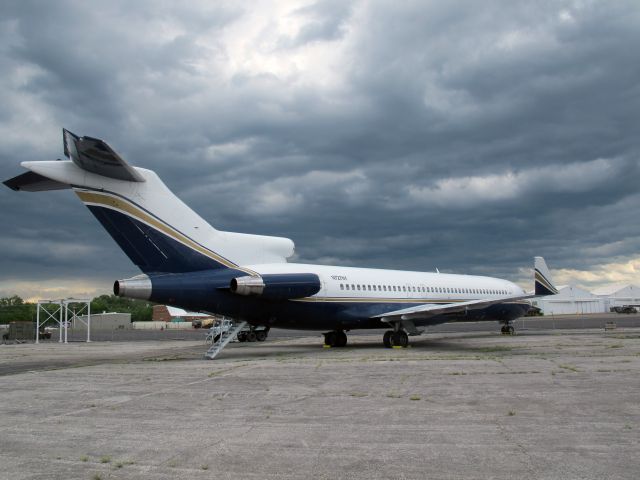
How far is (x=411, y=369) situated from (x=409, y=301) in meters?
11.8

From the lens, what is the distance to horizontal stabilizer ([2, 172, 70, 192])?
52.4 feet

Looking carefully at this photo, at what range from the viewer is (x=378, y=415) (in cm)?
799

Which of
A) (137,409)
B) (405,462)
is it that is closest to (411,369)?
(137,409)

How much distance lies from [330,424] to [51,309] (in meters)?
151

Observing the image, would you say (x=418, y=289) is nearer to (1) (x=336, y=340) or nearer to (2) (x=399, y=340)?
(2) (x=399, y=340)

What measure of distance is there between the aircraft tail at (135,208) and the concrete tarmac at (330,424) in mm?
4690

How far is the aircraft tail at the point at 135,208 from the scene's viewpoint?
607 inches

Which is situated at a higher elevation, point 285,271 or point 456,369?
point 285,271

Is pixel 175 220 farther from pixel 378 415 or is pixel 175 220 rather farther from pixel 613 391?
pixel 613 391

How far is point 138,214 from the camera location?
16.9 m

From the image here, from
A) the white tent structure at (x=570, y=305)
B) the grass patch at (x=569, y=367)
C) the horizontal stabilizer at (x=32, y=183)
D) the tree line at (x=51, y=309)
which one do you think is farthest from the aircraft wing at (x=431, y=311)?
the white tent structure at (x=570, y=305)

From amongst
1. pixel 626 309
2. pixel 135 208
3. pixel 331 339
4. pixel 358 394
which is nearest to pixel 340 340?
pixel 331 339

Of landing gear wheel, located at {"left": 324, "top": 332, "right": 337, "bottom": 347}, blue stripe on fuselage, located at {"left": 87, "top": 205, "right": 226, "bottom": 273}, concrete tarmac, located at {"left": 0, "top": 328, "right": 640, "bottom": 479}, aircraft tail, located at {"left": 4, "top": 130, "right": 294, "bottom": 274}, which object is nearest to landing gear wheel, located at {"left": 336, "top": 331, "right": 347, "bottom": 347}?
landing gear wheel, located at {"left": 324, "top": 332, "right": 337, "bottom": 347}

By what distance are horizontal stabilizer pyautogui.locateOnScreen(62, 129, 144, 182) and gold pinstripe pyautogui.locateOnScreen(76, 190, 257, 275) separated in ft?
2.26
